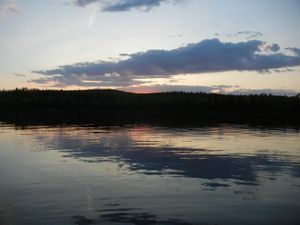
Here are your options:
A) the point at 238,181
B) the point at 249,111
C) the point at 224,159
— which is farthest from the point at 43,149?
the point at 249,111

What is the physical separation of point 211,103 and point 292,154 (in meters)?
164

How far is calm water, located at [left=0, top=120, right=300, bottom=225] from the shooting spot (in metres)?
15.0

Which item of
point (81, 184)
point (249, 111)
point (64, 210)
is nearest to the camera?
point (64, 210)

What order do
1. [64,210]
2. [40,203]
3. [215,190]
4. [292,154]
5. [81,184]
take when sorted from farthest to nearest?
[292,154] < [81,184] < [215,190] < [40,203] < [64,210]

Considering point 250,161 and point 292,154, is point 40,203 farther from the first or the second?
point 292,154

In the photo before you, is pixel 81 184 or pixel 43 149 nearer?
pixel 81 184

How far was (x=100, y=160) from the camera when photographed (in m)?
29.1

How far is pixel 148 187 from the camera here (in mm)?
19922

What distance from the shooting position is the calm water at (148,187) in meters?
15.0

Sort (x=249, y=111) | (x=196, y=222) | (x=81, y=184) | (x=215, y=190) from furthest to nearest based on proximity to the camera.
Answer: (x=249, y=111)
(x=81, y=184)
(x=215, y=190)
(x=196, y=222)

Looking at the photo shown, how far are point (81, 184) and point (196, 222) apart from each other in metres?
8.10

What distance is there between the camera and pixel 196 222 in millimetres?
14234

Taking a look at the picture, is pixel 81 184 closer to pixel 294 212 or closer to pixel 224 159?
pixel 294 212

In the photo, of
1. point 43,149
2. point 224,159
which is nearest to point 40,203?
point 224,159
